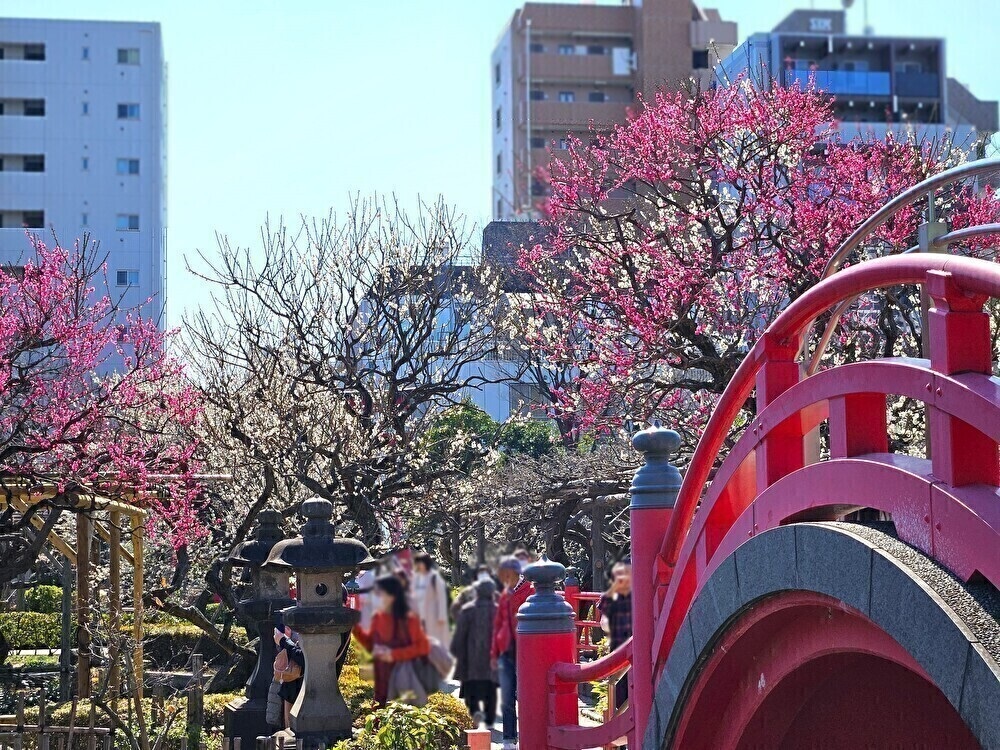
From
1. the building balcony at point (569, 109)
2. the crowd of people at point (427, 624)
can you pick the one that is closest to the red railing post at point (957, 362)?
the crowd of people at point (427, 624)

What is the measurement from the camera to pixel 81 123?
48.2 m

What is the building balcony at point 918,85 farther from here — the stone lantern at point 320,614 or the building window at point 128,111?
the stone lantern at point 320,614

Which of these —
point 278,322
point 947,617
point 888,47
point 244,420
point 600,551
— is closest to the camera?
point 947,617

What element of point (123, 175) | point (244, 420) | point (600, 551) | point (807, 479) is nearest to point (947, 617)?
point (807, 479)

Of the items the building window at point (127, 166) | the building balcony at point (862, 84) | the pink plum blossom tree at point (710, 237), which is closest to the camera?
the pink plum blossom tree at point (710, 237)

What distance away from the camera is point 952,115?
53719 millimetres

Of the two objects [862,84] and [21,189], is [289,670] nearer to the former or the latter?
[21,189]

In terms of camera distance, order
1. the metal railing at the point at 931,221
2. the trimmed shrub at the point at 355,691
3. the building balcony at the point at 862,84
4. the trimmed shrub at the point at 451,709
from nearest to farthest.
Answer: the metal railing at the point at 931,221 < the trimmed shrub at the point at 451,709 < the trimmed shrub at the point at 355,691 < the building balcony at the point at 862,84

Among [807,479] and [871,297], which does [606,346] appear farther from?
[807,479]

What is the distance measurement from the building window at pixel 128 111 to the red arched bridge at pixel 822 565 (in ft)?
147

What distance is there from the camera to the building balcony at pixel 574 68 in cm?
5691

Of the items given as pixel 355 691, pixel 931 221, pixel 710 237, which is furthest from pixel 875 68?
pixel 931 221

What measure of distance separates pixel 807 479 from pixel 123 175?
45625 millimetres

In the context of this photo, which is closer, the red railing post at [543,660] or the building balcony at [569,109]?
the red railing post at [543,660]
